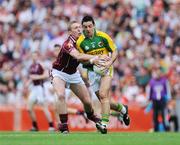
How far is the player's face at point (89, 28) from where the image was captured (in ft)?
57.5

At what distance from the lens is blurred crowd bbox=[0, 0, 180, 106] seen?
2809 cm

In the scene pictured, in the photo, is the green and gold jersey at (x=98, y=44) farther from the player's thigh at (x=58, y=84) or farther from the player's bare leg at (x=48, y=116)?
the player's bare leg at (x=48, y=116)

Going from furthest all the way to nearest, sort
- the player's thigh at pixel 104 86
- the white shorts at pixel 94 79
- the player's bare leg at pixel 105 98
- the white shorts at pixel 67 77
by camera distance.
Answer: the white shorts at pixel 67 77, the white shorts at pixel 94 79, the player's thigh at pixel 104 86, the player's bare leg at pixel 105 98

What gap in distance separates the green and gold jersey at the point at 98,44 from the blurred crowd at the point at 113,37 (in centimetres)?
892

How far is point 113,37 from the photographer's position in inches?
1225

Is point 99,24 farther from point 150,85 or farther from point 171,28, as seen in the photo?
point 150,85

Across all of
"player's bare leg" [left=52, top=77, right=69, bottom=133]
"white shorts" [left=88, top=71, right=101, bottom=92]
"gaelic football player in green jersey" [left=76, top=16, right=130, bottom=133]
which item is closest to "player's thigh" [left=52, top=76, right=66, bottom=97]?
"player's bare leg" [left=52, top=77, right=69, bottom=133]

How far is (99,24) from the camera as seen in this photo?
31.7 metres

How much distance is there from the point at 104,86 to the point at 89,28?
47.0 inches

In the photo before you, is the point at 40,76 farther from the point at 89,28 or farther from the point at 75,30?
the point at 89,28

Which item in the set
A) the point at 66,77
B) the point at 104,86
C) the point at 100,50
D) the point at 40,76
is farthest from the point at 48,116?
the point at 104,86

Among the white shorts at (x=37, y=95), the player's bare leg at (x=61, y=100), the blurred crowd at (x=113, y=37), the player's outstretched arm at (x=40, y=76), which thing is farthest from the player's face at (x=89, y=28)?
the blurred crowd at (x=113, y=37)

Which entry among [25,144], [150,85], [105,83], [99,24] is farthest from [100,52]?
[99,24]

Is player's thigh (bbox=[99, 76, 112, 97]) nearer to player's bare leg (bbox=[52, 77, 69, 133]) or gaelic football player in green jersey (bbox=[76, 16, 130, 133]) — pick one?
gaelic football player in green jersey (bbox=[76, 16, 130, 133])
